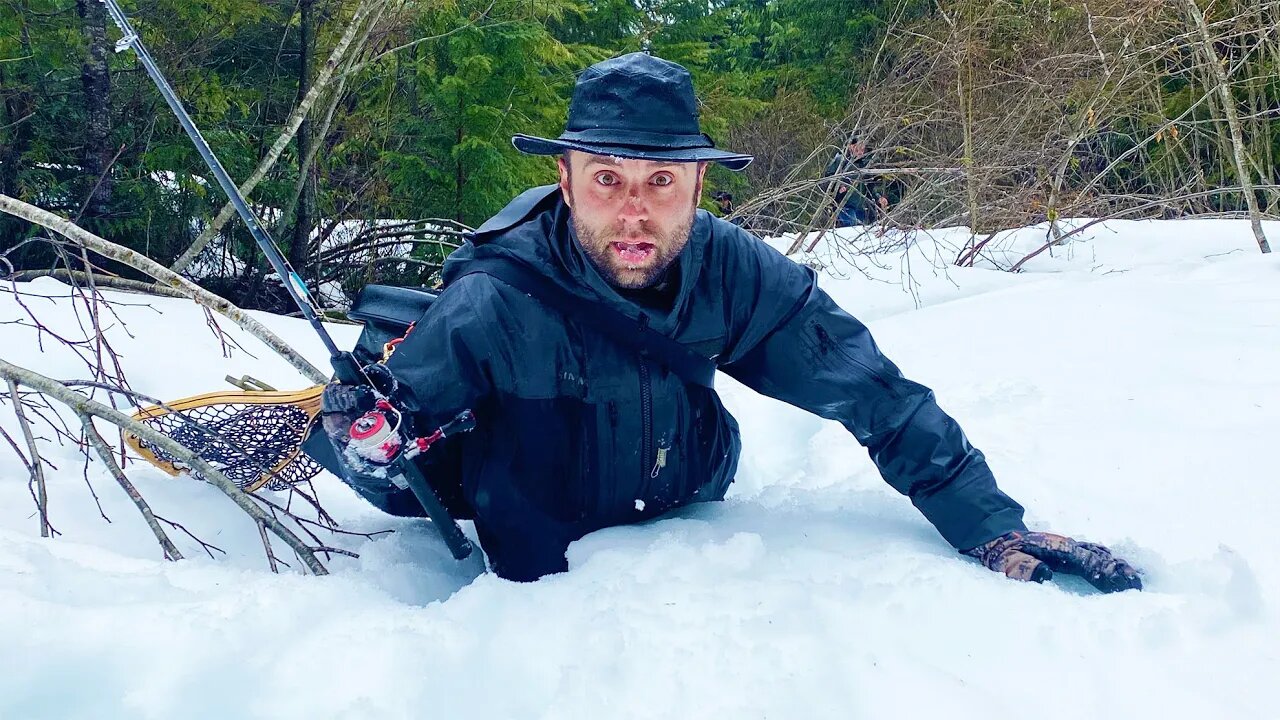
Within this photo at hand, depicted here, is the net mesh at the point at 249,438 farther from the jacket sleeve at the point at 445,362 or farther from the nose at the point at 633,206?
the nose at the point at 633,206

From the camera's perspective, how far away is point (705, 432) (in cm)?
226

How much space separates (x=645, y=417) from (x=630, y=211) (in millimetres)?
484

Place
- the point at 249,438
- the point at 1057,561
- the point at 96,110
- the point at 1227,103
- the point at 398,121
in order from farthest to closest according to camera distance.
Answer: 1. the point at 398,121
2. the point at 96,110
3. the point at 1227,103
4. the point at 249,438
5. the point at 1057,561

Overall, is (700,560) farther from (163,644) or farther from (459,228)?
(459,228)

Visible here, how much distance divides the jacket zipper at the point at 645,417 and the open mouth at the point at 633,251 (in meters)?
0.14

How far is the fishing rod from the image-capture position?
5.56 feet

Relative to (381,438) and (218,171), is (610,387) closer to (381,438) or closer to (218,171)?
(381,438)

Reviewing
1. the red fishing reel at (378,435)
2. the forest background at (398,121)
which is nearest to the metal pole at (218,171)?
the red fishing reel at (378,435)

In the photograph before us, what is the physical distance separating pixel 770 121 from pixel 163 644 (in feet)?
41.6

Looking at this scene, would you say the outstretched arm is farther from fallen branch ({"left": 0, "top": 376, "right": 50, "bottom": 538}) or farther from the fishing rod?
fallen branch ({"left": 0, "top": 376, "right": 50, "bottom": 538})

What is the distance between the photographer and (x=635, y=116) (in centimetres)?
187

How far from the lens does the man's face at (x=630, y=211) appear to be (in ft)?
6.29

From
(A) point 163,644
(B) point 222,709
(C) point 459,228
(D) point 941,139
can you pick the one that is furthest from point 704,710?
(D) point 941,139

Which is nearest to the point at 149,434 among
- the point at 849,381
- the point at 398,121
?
the point at 849,381
